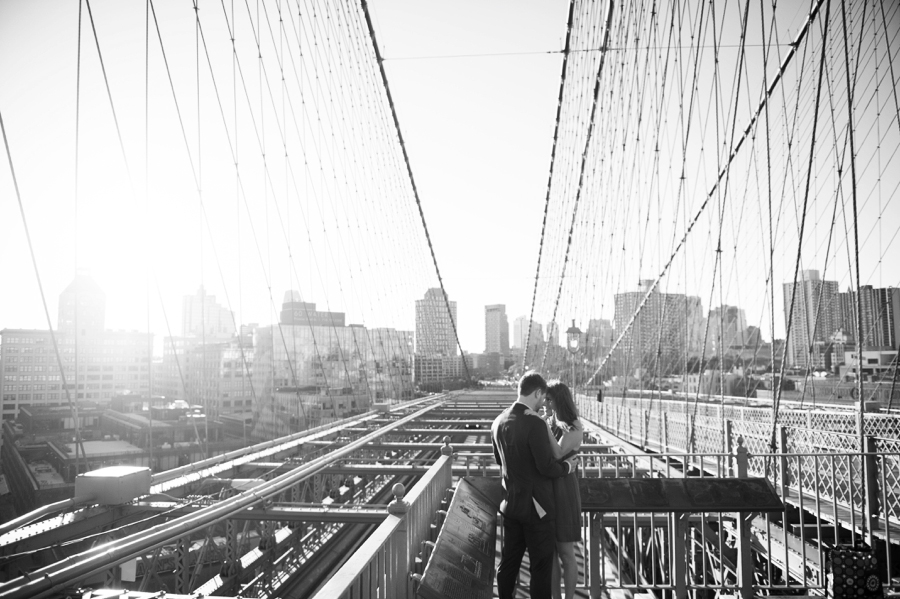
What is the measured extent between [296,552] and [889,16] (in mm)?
10949

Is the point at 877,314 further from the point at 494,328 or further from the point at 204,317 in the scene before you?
the point at 494,328

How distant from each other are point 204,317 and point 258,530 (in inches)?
92.3

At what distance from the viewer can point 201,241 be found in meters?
6.11

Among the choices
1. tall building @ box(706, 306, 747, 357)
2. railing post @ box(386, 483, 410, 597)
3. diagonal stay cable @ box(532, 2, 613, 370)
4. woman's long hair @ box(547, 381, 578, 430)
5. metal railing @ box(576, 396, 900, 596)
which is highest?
diagonal stay cable @ box(532, 2, 613, 370)

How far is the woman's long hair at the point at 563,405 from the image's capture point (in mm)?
3045

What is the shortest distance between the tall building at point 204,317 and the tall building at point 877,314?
324 inches

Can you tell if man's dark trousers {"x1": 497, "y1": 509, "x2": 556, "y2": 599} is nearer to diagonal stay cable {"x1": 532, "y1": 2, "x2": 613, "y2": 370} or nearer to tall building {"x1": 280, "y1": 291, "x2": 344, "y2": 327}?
tall building {"x1": 280, "y1": 291, "x2": 344, "y2": 327}

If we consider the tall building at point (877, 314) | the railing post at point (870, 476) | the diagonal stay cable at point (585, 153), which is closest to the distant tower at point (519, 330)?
the diagonal stay cable at point (585, 153)

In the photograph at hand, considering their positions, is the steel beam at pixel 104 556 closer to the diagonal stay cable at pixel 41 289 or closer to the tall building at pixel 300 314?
the diagonal stay cable at pixel 41 289

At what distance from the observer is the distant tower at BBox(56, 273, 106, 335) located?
4.41 meters

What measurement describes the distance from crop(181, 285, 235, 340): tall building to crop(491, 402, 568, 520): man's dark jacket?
4042 millimetres

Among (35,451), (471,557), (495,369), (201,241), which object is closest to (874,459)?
(471,557)

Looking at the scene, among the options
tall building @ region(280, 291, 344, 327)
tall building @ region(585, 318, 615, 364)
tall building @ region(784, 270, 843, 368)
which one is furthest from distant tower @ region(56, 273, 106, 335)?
tall building @ region(585, 318, 615, 364)

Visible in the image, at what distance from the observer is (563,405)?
3074mm
